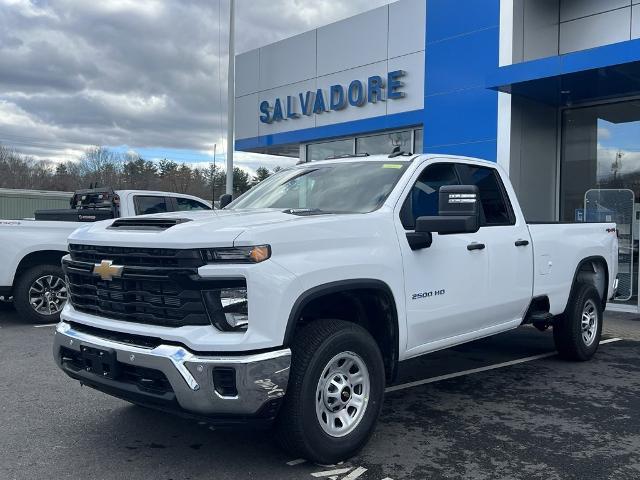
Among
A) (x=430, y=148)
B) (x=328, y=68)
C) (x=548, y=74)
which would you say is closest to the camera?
(x=548, y=74)

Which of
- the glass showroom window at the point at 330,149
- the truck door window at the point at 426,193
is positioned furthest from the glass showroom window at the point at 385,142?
the truck door window at the point at 426,193

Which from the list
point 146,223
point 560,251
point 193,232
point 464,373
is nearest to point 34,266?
point 146,223

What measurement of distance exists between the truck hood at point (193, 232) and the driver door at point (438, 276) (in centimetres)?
99

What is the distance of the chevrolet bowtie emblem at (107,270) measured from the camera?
3976 mm

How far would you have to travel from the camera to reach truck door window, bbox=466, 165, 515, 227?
582 cm

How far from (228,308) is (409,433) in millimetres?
1947

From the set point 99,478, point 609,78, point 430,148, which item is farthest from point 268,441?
point 430,148

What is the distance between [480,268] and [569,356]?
2.55 metres

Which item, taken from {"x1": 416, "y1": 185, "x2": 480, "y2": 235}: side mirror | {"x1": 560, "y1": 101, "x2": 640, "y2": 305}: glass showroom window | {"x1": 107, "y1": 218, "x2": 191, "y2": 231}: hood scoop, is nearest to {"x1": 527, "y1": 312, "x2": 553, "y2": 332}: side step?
{"x1": 416, "y1": 185, "x2": 480, "y2": 235}: side mirror

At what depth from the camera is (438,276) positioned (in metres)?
4.86

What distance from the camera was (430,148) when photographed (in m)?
13.7

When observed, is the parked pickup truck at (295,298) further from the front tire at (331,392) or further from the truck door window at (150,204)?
the truck door window at (150,204)

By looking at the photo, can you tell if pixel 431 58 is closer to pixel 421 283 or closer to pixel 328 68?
pixel 328 68

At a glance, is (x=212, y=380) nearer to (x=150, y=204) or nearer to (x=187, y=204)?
(x=150, y=204)
